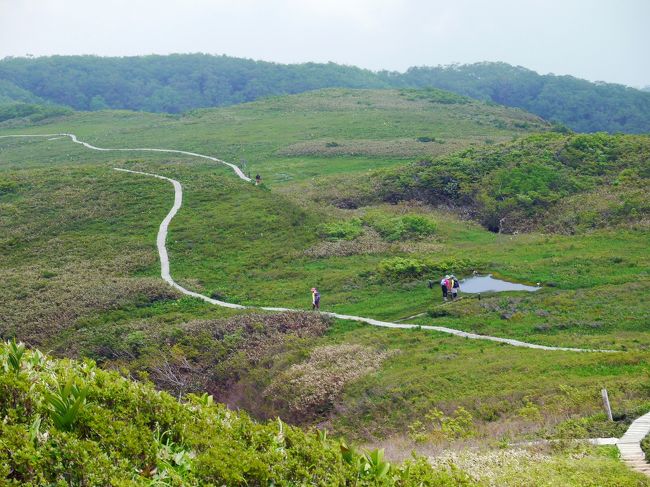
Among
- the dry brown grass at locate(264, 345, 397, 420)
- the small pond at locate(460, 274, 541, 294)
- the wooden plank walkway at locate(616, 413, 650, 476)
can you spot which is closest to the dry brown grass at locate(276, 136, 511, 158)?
the small pond at locate(460, 274, 541, 294)

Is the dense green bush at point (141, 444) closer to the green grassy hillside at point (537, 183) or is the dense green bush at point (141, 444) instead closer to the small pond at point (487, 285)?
the small pond at point (487, 285)

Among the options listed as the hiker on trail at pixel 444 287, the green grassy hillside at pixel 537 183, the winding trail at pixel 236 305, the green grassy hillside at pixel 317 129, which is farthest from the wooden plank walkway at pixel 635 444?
the green grassy hillside at pixel 317 129

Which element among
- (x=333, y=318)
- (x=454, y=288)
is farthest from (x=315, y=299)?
(x=454, y=288)

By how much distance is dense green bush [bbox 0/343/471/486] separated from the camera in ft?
36.3

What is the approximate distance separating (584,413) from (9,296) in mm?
34549

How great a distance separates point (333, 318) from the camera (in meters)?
35.2

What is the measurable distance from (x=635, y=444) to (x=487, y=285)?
2148 cm

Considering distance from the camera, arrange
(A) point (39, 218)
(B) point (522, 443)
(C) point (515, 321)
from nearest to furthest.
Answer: (B) point (522, 443) → (C) point (515, 321) → (A) point (39, 218)

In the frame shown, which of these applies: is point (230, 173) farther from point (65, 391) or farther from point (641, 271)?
point (65, 391)

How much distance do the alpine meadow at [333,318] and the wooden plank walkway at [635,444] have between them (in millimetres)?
79

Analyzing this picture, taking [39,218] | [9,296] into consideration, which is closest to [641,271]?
[9,296]

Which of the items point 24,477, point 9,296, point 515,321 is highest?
point 24,477

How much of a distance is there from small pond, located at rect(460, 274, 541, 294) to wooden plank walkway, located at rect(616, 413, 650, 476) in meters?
18.5

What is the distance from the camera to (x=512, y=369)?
83.6 ft
